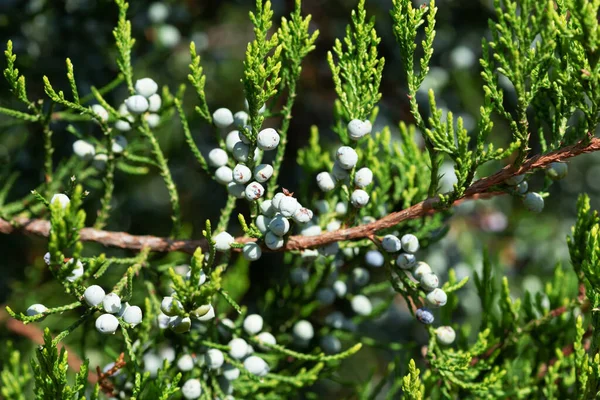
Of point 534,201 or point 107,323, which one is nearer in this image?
point 107,323

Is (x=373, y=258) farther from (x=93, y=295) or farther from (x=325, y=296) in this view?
(x=93, y=295)

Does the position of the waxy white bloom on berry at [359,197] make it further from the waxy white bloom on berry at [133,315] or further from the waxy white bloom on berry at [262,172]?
the waxy white bloom on berry at [133,315]

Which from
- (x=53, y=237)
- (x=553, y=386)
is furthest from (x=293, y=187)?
(x=53, y=237)

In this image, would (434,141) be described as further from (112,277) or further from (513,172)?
(112,277)

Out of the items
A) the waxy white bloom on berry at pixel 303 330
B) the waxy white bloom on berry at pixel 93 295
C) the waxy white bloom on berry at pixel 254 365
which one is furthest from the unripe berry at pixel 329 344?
the waxy white bloom on berry at pixel 93 295

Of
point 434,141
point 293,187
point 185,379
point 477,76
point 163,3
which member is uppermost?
point 434,141

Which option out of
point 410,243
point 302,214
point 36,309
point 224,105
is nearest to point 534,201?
point 410,243

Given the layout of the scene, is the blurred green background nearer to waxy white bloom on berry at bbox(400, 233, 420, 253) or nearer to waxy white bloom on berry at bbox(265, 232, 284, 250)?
waxy white bloom on berry at bbox(265, 232, 284, 250)
